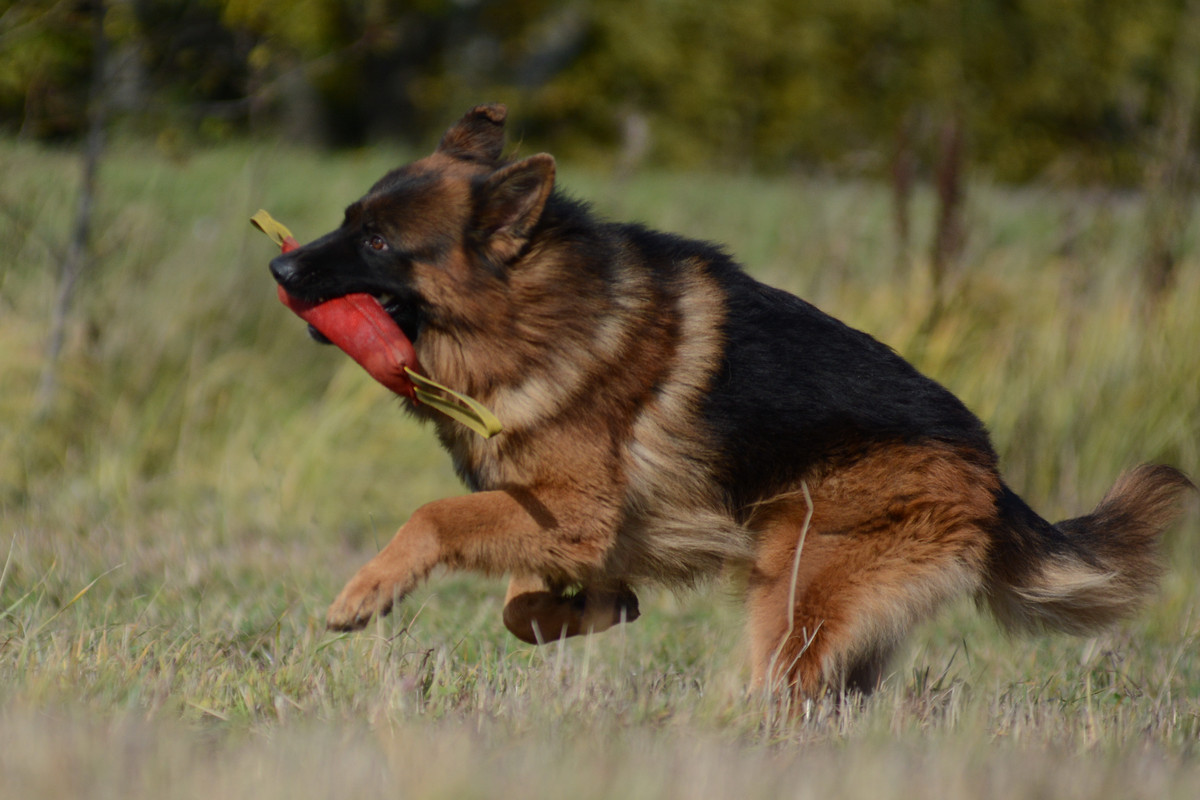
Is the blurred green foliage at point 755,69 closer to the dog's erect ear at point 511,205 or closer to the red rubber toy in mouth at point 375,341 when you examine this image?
the dog's erect ear at point 511,205

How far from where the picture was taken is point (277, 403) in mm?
7164

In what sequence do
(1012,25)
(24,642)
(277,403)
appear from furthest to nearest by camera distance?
(1012,25), (277,403), (24,642)

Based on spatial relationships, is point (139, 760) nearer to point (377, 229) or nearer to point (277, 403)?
point (377, 229)

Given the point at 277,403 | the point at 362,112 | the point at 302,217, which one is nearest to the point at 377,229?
the point at 277,403

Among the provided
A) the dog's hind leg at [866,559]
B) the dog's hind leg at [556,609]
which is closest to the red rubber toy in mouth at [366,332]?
the dog's hind leg at [556,609]

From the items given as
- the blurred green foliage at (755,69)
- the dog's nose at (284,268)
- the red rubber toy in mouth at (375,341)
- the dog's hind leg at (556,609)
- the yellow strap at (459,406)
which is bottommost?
the dog's hind leg at (556,609)

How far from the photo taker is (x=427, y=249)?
355 cm

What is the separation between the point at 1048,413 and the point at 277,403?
15.7 ft

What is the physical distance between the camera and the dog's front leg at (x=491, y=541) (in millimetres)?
3293

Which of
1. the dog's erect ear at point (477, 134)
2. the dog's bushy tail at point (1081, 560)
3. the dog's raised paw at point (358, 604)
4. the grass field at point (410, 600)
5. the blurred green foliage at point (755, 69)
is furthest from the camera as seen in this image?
the blurred green foliage at point (755, 69)

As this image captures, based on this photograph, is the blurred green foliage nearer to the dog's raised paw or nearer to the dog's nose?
the dog's nose

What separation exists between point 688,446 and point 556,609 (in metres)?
0.79

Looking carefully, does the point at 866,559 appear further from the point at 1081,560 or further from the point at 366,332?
the point at 366,332

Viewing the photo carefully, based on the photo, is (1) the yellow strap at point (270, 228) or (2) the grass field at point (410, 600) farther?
(1) the yellow strap at point (270, 228)
